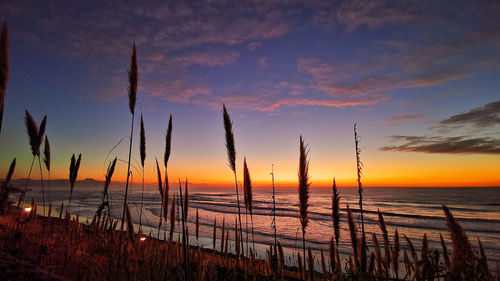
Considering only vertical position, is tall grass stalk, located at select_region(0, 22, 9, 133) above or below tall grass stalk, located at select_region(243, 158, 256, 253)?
above

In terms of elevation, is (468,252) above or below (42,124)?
below

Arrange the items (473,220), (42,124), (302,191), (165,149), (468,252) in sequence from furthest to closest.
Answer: (473,220)
(42,124)
(165,149)
(302,191)
(468,252)

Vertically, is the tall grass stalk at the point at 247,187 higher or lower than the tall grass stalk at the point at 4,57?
lower

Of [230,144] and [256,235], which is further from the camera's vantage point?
[256,235]

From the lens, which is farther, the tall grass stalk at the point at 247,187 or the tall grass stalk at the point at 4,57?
the tall grass stalk at the point at 247,187

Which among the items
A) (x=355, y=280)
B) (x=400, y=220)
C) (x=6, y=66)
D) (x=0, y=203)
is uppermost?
(x=6, y=66)

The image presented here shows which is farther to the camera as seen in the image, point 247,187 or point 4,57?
point 247,187

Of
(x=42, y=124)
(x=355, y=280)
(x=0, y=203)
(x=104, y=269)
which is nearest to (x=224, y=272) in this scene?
(x=104, y=269)

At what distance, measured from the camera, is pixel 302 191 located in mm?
2561

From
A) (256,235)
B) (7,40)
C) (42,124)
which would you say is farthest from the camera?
(256,235)

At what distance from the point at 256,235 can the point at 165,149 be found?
1377cm

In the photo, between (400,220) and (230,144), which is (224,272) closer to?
(230,144)

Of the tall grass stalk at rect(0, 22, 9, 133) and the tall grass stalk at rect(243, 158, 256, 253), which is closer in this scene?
the tall grass stalk at rect(0, 22, 9, 133)

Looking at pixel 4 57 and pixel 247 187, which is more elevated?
pixel 4 57
